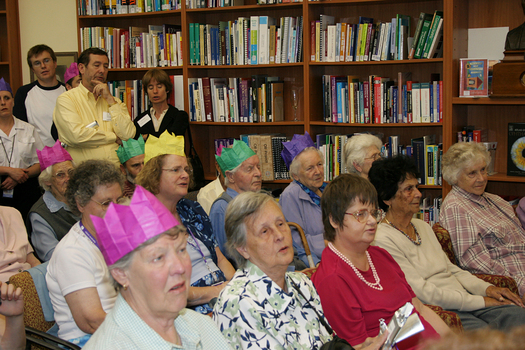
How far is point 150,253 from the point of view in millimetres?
1467

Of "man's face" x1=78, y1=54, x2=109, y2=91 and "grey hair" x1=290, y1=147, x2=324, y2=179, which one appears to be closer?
"grey hair" x1=290, y1=147, x2=324, y2=179

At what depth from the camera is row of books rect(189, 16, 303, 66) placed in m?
4.77

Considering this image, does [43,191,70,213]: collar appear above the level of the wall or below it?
below

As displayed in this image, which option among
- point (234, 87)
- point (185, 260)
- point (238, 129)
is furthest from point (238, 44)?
point (185, 260)

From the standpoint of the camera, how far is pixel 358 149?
3980mm

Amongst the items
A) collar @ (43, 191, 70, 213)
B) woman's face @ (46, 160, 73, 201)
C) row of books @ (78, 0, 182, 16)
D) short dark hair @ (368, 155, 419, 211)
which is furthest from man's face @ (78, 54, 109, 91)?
short dark hair @ (368, 155, 419, 211)

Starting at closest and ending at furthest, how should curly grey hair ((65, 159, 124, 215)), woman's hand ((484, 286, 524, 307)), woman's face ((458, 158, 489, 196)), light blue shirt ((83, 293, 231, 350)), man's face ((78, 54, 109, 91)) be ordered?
light blue shirt ((83, 293, 231, 350)) → curly grey hair ((65, 159, 124, 215)) → woman's hand ((484, 286, 524, 307)) → woman's face ((458, 158, 489, 196)) → man's face ((78, 54, 109, 91))

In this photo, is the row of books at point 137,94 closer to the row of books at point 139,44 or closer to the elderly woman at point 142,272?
the row of books at point 139,44

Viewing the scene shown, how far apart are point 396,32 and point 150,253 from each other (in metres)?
3.59

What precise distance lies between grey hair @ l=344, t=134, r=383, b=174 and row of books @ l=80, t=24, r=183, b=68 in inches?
79.9

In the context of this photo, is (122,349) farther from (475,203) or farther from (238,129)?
(238,129)

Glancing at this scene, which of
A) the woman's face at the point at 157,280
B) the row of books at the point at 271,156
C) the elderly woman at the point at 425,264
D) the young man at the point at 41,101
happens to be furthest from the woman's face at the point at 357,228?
the young man at the point at 41,101

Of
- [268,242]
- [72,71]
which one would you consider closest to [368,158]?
[268,242]

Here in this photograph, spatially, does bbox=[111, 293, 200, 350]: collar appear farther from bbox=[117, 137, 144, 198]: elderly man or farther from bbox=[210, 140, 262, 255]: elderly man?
bbox=[117, 137, 144, 198]: elderly man
